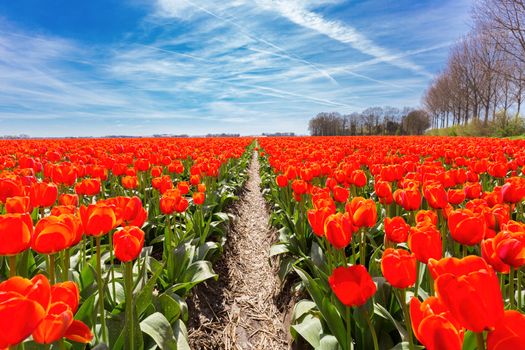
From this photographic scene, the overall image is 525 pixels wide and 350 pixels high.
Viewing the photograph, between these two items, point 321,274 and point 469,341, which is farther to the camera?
point 321,274

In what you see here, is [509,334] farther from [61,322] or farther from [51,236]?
[51,236]

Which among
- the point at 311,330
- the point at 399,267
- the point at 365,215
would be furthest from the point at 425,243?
the point at 311,330

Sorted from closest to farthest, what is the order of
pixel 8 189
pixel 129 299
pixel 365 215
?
pixel 129 299, pixel 365 215, pixel 8 189

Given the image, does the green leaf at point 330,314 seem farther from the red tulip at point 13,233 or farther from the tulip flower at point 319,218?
the red tulip at point 13,233

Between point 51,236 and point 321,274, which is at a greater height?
point 51,236

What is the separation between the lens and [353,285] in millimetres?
1350

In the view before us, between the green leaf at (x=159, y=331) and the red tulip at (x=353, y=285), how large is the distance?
1267mm

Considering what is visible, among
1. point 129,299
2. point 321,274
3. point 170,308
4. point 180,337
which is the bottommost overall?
point 180,337

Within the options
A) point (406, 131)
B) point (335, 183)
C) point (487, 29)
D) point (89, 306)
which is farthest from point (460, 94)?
point (89, 306)

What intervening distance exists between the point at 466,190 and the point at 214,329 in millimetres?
2896

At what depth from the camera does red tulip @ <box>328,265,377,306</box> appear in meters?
1.36

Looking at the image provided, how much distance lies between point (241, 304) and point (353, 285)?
281 cm

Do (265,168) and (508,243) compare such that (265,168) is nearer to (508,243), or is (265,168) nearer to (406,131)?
(508,243)

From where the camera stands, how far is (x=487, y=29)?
82.8 feet
